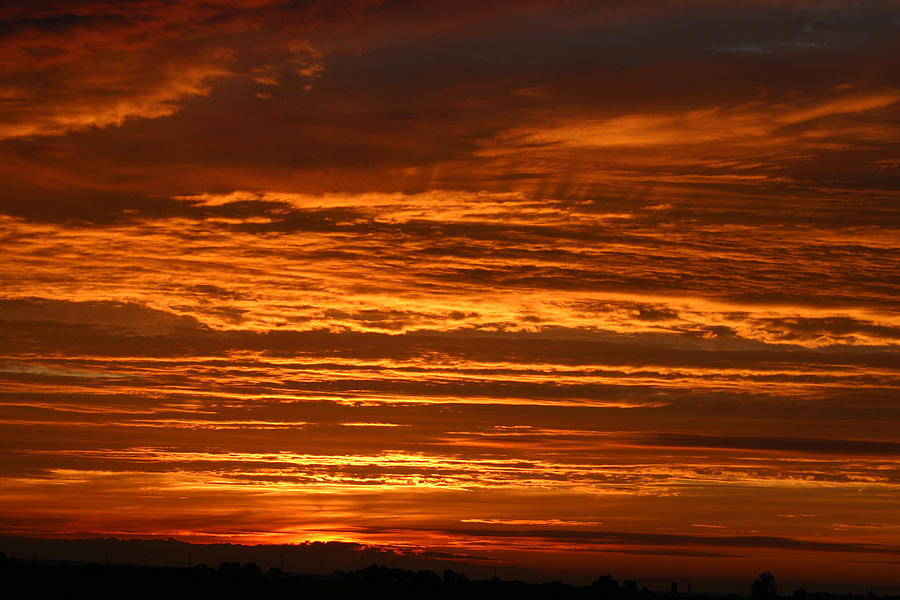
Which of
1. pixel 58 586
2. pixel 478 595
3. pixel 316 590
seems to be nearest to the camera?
pixel 58 586

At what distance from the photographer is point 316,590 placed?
174 meters

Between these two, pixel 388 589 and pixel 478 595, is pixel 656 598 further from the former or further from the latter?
pixel 388 589

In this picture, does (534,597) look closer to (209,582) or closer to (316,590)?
(316,590)

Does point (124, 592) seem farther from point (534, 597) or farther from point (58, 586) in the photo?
point (534, 597)

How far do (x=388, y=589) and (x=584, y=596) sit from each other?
32429 mm

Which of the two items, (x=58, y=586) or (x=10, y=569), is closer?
(x=58, y=586)

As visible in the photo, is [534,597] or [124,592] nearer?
[124,592]

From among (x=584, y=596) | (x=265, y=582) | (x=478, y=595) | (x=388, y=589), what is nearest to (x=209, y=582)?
(x=265, y=582)

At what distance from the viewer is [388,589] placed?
18662 centimetres

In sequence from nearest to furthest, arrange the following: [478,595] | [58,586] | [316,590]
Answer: [58,586] < [316,590] < [478,595]

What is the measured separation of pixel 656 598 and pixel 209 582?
7323cm

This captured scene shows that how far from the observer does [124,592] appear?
511ft

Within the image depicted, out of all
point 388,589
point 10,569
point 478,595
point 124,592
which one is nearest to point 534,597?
point 478,595

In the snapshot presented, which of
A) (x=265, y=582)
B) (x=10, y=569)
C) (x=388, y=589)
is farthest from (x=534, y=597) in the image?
(x=10, y=569)
